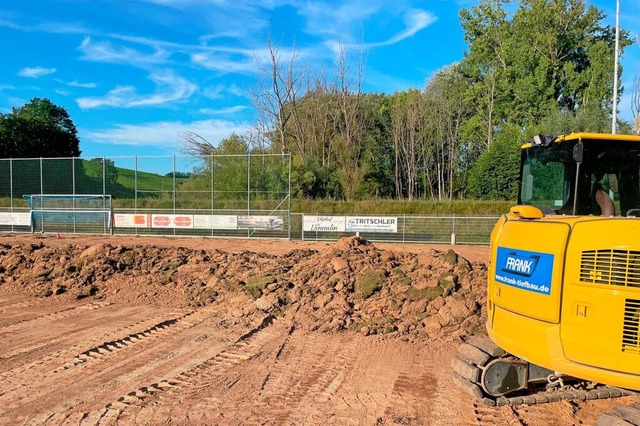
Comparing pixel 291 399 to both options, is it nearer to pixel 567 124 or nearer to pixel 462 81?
pixel 567 124

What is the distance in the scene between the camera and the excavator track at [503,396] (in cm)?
504

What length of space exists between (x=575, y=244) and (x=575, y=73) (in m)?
48.0

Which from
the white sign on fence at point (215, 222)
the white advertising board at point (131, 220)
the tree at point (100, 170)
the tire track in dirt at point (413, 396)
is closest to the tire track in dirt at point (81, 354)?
the tire track in dirt at point (413, 396)

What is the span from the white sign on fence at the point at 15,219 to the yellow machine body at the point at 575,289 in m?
26.7

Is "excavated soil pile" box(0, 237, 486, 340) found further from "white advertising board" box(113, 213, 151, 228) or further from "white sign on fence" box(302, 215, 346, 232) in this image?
"white advertising board" box(113, 213, 151, 228)

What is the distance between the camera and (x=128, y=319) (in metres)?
8.91

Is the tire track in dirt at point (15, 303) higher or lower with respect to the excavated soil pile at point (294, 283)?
lower

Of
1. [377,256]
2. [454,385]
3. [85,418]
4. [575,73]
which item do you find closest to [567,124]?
[575,73]

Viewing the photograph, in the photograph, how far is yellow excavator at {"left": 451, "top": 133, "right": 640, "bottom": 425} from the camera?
362cm

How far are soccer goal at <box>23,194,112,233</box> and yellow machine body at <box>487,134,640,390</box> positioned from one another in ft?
77.3

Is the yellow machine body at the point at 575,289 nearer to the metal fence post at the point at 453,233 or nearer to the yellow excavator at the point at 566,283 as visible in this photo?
the yellow excavator at the point at 566,283

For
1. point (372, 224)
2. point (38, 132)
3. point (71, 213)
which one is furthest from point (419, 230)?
point (38, 132)

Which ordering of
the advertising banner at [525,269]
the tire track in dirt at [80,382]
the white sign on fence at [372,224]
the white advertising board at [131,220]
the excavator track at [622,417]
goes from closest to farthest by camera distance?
the excavator track at [622,417], the advertising banner at [525,269], the tire track in dirt at [80,382], the white sign on fence at [372,224], the white advertising board at [131,220]

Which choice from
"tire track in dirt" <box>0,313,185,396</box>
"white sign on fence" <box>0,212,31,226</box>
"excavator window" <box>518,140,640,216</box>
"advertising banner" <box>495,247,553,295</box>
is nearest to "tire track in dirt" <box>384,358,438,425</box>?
"advertising banner" <box>495,247,553,295</box>
